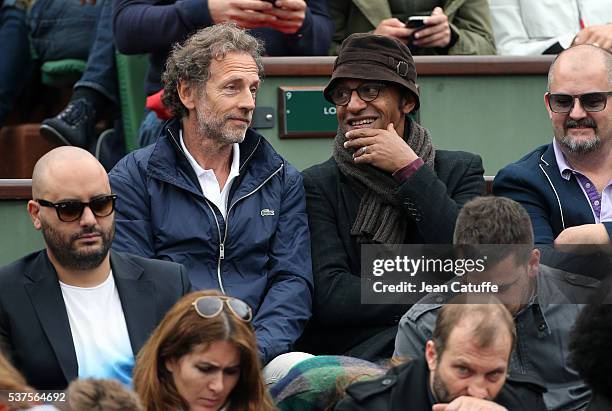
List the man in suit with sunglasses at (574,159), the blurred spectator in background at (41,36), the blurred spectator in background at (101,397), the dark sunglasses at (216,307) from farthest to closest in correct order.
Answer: the blurred spectator in background at (41,36), the man in suit with sunglasses at (574,159), the dark sunglasses at (216,307), the blurred spectator in background at (101,397)

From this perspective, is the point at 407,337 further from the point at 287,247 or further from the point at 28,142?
the point at 28,142

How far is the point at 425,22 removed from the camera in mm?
6625

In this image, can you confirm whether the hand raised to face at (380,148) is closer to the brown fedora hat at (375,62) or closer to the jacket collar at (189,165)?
the brown fedora hat at (375,62)

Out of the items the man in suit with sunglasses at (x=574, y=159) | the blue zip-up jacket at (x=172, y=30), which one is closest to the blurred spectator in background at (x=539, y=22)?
the blue zip-up jacket at (x=172, y=30)

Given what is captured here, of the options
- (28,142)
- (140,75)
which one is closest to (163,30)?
(140,75)

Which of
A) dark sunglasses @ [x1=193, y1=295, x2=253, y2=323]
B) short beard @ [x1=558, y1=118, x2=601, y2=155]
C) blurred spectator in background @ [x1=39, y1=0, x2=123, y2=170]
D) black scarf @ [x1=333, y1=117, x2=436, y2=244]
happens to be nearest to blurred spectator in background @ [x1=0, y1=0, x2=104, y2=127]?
blurred spectator in background @ [x1=39, y1=0, x2=123, y2=170]

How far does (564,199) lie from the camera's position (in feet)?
18.3

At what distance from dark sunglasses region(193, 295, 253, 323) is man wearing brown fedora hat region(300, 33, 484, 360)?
1080 mm

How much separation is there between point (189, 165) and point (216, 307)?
148cm

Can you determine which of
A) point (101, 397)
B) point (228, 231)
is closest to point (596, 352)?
point (101, 397)

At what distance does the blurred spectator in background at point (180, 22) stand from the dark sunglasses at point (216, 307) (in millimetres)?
2145

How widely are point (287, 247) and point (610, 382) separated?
1857 mm

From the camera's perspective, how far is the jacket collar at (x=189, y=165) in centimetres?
548

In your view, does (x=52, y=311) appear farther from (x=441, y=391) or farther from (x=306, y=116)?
(x=306, y=116)
